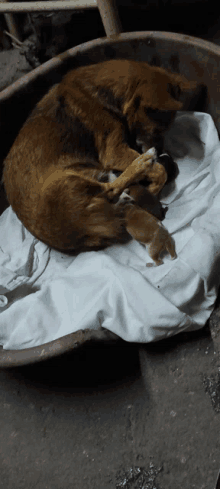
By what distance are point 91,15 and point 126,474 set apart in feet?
8.33

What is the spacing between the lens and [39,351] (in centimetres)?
129

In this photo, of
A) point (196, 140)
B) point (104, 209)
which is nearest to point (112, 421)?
point (104, 209)

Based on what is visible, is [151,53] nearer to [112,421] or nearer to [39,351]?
[39,351]

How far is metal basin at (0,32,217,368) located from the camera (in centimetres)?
167

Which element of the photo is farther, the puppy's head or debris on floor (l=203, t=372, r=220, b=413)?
the puppy's head

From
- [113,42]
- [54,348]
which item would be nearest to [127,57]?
[113,42]

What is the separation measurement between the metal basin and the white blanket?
0.60ft

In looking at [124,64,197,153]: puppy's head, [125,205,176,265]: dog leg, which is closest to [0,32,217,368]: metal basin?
[124,64,197,153]: puppy's head

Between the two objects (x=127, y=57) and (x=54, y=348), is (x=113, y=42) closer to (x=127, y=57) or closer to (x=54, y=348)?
(x=127, y=57)

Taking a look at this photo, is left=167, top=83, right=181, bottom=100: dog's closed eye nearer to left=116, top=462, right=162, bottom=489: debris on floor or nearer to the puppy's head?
the puppy's head

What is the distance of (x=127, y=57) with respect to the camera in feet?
6.08

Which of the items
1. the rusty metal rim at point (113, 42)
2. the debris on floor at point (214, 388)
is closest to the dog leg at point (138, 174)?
the rusty metal rim at point (113, 42)

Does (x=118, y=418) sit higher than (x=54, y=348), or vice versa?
(x=54, y=348)

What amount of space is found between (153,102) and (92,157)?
332mm
